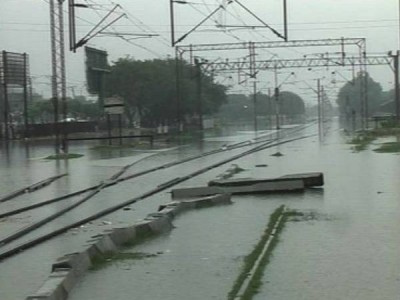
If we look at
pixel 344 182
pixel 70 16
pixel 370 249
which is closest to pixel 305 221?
pixel 370 249

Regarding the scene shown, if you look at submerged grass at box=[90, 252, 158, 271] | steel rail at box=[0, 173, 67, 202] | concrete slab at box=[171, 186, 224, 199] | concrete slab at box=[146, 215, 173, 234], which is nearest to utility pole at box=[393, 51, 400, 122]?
steel rail at box=[0, 173, 67, 202]

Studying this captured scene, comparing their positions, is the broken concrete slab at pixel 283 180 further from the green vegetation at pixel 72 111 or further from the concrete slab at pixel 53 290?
the green vegetation at pixel 72 111

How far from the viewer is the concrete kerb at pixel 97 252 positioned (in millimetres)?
7073

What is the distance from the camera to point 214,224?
11898 millimetres

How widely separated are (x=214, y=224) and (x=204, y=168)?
1368 centimetres

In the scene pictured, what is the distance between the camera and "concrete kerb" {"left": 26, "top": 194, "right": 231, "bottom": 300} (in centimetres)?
707

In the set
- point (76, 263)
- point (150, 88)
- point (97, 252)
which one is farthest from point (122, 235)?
point (150, 88)

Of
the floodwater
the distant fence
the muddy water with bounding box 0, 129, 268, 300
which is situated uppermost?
the distant fence

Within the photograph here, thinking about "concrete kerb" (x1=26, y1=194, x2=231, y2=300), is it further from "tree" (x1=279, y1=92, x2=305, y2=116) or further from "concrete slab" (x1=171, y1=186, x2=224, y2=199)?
"tree" (x1=279, y1=92, x2=305, y2=116)

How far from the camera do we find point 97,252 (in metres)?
9.08

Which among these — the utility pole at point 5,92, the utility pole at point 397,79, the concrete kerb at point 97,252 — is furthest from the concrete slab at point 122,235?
the utility pole at point 397,79

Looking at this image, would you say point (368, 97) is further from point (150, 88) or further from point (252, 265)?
point (252, 265)

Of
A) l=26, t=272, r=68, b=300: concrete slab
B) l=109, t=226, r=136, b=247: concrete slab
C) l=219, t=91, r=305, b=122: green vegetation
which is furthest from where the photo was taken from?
l=219, t=91, r=305, b=122: green vegetation

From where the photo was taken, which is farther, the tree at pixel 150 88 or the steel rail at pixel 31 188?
the tree at pixel 150 88
